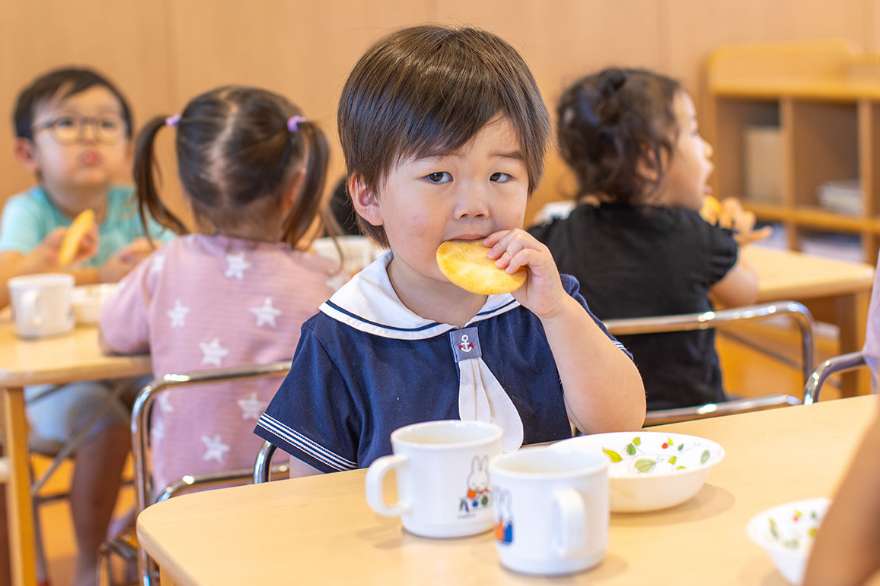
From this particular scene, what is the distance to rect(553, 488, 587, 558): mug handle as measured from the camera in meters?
0.84

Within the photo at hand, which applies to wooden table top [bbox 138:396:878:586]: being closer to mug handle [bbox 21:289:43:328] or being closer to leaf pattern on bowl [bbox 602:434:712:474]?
leaf pattern on bowl [bbox 602:434:712:474]

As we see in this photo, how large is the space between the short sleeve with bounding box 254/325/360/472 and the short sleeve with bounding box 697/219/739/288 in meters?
1.11

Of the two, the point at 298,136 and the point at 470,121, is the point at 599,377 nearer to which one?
the point at 470,121

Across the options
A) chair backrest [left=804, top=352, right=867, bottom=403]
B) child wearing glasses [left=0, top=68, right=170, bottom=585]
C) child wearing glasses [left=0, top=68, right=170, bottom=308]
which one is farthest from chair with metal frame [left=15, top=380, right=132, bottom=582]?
chair backrest [left=804, top=352, right=867, bottom=403]

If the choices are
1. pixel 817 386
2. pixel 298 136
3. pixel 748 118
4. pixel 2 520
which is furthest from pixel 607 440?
pixel 748 118

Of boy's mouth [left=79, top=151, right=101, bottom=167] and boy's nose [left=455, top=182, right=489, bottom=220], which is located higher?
boy's nose [left=455, top=182, right=489, bottom=220]

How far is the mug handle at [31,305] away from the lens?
2168 millimetres

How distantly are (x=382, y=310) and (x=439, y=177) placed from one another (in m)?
0.17

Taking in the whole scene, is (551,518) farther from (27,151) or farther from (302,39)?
(302,39)

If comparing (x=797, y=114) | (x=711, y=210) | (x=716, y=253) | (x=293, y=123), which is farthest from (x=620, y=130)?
(x=797, y=114)

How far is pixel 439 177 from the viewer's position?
4.29 feet

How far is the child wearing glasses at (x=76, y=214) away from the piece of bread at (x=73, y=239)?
1.1 inches

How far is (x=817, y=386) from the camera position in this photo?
1.61 metres

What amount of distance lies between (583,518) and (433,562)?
13 cm
